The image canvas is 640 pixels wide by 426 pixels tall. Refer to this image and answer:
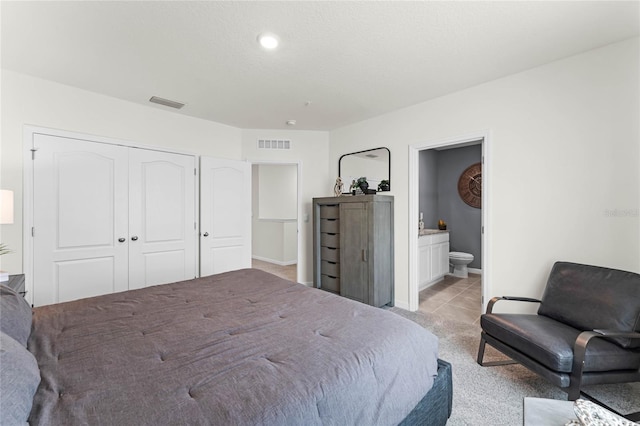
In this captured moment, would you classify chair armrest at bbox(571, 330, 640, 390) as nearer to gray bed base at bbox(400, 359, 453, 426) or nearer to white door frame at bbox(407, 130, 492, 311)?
gray bed base at bbox(400, 359, 453, 426)

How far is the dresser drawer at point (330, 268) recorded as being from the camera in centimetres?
392

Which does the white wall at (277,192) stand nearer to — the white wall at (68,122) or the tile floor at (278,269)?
the tile floor at (278,269)

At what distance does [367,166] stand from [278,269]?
3.29 meters

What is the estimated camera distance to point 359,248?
11.6 feet

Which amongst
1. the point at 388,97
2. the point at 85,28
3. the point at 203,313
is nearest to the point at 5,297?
the point at 203,313

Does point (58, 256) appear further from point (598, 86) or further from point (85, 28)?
point (598, 86)

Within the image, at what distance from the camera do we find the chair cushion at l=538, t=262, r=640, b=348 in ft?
5.92

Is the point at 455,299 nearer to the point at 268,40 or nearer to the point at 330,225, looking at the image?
the point at 330,225

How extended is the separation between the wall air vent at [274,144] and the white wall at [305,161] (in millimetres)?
49

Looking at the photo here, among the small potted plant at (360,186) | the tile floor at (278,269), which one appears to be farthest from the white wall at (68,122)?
the tile floor at (278,269)

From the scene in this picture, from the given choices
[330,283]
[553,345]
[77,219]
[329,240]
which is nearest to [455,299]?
[330,283]

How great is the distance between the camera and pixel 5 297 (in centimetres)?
132

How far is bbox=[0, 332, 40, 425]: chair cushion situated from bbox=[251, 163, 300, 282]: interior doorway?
5.31 meters

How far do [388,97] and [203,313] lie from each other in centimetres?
287
